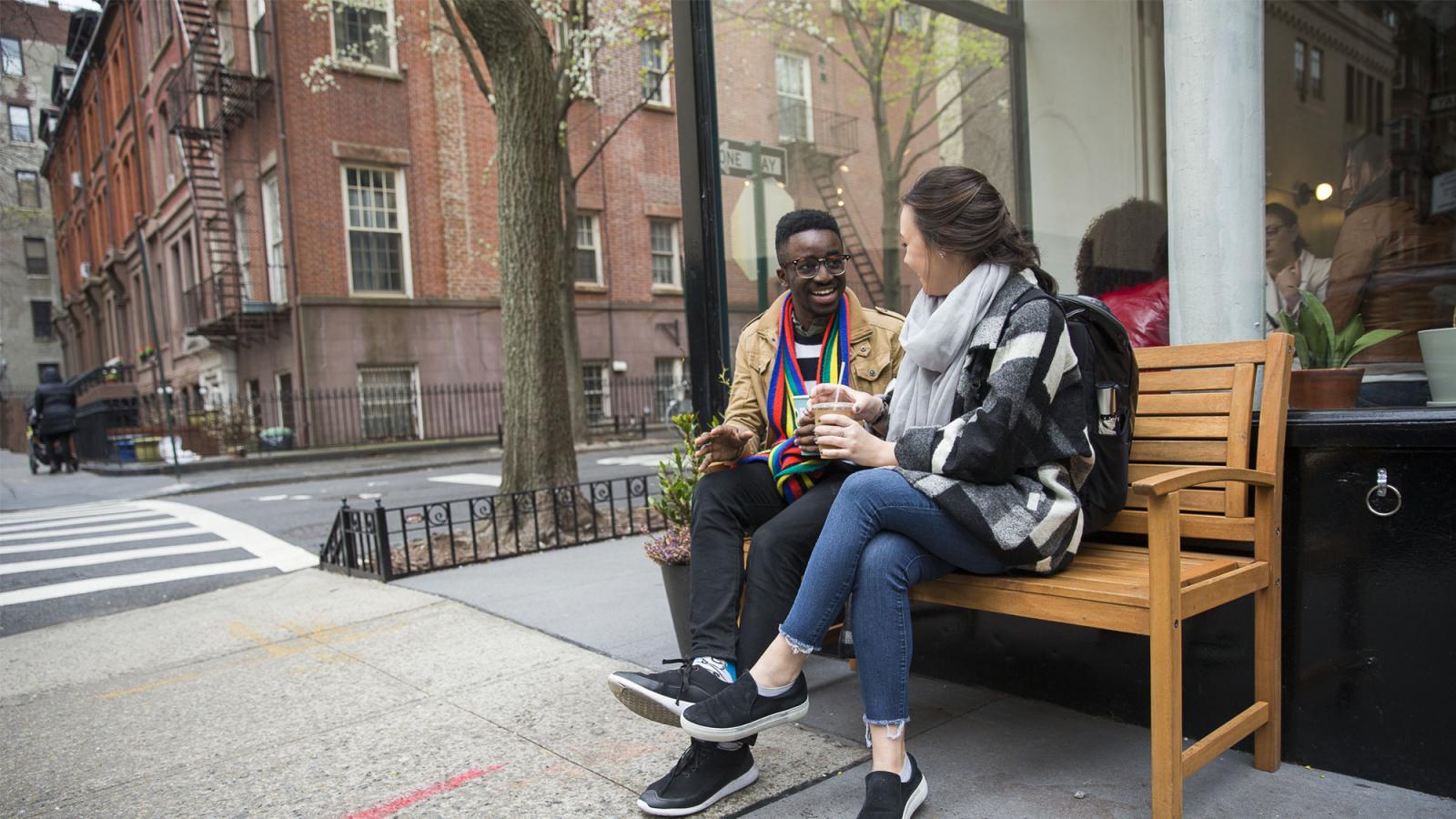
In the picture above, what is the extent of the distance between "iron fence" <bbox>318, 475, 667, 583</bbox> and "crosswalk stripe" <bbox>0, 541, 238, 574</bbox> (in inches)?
79.7

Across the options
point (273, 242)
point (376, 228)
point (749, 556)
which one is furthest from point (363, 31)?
point (749, 556)

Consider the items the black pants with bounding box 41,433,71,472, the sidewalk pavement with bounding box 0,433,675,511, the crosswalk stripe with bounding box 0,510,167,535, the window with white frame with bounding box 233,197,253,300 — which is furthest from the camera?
the window with white frame with bounding box 233,197,253,300

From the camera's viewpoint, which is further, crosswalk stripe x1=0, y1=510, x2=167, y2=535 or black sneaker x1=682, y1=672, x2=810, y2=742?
crosswalk stripe x1=0, y1=510, x2=167, y2=535

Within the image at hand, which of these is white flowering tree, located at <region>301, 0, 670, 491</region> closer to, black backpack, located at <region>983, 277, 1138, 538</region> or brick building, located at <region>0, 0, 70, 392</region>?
brick building, located at <region>0, 0, 70, 392</region>

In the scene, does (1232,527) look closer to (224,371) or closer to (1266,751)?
(1266,751)

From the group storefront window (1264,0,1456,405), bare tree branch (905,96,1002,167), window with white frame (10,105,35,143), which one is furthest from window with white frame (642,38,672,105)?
storefront window (1264,0,1456,405)

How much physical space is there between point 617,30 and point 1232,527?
→ 1298cm

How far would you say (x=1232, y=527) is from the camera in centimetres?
236

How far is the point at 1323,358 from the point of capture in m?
2.66

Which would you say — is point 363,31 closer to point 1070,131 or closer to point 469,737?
point 1070,131

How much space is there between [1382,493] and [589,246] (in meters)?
20.5

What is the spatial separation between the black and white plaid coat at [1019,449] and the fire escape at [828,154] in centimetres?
248

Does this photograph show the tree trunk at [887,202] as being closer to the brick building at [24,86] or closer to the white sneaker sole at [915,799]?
the white sneaker sole at [915,799]

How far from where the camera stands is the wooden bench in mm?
1937
